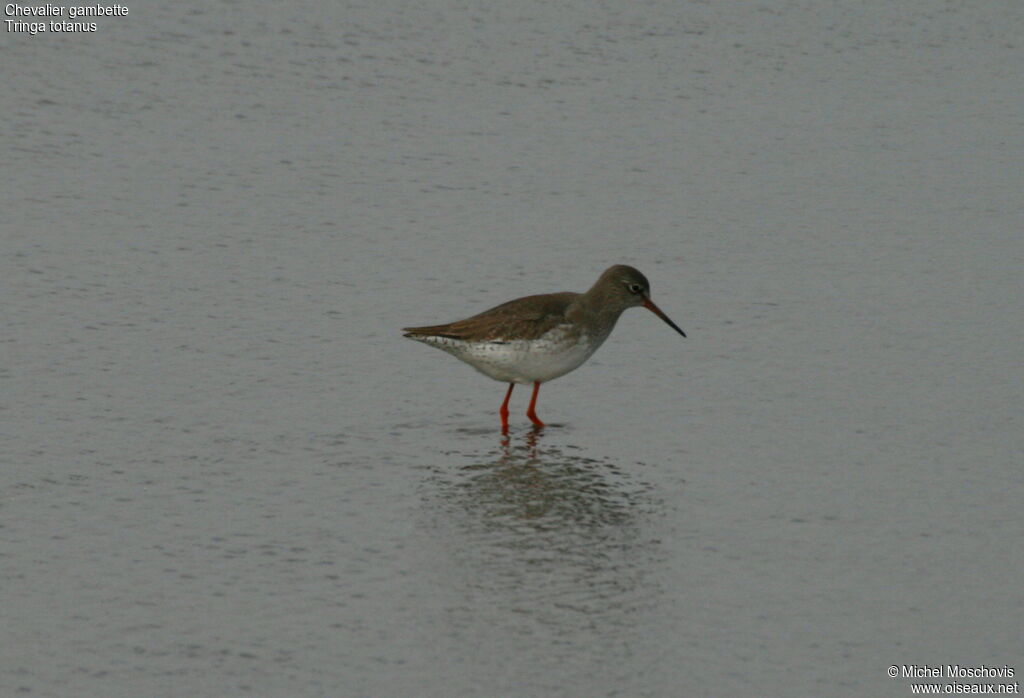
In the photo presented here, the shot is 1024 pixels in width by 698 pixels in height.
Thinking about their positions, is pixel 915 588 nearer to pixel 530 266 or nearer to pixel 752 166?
pixel 530 266

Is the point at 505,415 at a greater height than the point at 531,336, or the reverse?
the point at 531,336

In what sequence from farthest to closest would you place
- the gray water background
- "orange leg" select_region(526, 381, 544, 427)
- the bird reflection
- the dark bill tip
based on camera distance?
the dark bill tip, "orange leg" select_region(526, 381, 544, 427), the bird reflection, the gray water background

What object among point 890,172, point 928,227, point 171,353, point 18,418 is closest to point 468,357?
point 171,353

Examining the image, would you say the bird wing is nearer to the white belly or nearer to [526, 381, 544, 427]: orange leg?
the white belly

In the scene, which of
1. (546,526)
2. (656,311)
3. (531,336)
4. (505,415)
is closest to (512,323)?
(531,336)

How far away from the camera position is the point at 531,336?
11578 mm

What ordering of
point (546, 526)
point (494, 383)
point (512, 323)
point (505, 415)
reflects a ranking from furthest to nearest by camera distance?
point (494, 383), point (512, 323), point (505, 415), point (546, 526)

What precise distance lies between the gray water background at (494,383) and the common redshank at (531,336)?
12.9 inches

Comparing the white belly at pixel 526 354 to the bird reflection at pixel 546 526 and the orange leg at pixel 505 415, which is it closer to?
the orange leg at pixel 505 415

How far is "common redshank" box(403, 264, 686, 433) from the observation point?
456 inches

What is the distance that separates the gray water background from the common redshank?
0.33 m

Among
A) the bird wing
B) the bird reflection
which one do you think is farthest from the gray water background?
the bird wing

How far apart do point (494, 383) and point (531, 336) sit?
4.07 ft

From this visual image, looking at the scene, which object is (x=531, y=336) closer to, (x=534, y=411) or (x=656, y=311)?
(x=534, y=411)
